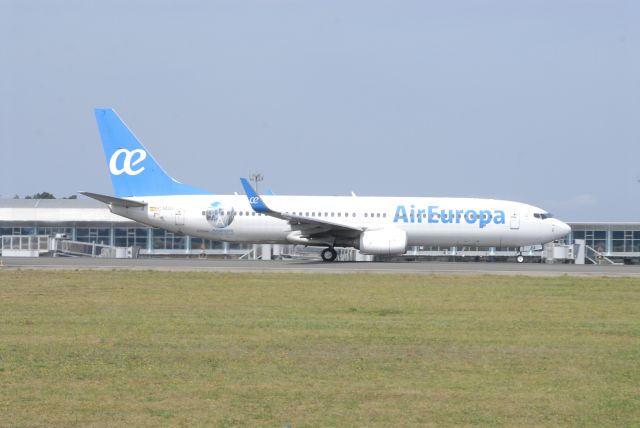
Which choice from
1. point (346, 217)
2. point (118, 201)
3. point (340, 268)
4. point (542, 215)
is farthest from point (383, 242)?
point (118, 201)

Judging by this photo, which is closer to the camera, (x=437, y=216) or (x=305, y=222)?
(x=305, y=222)

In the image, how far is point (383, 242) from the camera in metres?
43.2

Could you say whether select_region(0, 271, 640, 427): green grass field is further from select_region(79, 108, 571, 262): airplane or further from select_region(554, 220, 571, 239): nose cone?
select_region(554, 220, 571, 239): nose cone

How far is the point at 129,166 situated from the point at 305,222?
8894 millimetres

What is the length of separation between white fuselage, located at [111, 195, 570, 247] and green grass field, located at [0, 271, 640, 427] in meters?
18.4

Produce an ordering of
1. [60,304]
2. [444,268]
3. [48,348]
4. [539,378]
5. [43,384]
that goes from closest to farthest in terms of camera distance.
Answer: [43,384], [539,378], [48,348], [60,304], [444,268]

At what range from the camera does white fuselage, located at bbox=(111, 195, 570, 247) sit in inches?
1784

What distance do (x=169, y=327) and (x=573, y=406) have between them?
8692 millimetres

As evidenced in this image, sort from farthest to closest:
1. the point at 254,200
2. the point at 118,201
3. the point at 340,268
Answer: the point at 118,201
the point at 254,200
the point at 340,268

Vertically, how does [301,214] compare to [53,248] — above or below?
above

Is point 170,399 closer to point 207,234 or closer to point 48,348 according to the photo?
point 48,348

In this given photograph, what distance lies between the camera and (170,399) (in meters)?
12.1

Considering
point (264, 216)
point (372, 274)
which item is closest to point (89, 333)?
point (372, 274)

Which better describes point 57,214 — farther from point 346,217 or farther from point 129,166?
point 346,217
